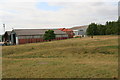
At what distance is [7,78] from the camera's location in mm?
7875

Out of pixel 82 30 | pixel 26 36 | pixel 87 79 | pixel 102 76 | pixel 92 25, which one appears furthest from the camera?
pixel 82 30

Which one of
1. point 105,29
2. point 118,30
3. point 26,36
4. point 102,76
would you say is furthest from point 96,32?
point 102,76

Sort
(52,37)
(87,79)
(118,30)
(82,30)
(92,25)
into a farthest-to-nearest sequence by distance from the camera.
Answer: (82,30)
(92,25)
(52,37)
(118,30)
(87,79)

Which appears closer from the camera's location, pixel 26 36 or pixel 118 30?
pixel 118 30

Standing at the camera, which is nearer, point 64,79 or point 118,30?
point 64,79

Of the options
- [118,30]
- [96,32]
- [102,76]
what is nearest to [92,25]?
[96,32]

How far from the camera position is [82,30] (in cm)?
10138

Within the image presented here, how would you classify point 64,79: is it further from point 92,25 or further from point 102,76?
point 92,25

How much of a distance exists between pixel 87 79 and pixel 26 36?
53.2 m

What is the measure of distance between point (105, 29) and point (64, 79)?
5936 cm

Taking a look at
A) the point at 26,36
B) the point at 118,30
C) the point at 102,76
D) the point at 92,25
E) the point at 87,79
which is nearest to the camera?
the point at 87,79

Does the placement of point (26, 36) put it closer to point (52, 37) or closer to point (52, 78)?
point (52, 37)

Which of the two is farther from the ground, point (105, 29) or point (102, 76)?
point (105, 29)

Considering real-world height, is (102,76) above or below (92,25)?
below
